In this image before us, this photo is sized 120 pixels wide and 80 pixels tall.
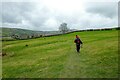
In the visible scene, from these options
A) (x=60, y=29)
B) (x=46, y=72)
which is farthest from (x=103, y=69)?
(x=60, y=29)

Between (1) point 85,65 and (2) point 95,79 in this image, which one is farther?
(1) point 85,65

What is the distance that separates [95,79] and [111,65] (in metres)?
4.78

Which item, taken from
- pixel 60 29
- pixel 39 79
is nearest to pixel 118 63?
pixel 39 79

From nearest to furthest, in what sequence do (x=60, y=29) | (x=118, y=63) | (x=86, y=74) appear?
(x=86, y=74), (x=118, y=63), (x=60, y=29)

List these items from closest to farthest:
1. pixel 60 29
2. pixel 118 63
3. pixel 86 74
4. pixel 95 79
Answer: pixel 95 79
pixel 86 74
pixel 118 63
pixel 60 29

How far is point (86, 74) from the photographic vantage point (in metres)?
17.3

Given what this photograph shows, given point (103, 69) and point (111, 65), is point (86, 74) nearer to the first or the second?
point (103, 69)

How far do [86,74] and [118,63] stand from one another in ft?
15.5

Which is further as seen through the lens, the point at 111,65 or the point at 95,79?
the point at 111,65

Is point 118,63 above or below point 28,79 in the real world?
above

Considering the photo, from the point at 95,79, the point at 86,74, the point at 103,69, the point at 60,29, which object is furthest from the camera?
the point at 60,29

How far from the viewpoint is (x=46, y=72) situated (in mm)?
19859

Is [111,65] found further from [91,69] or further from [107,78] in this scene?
[107,78]

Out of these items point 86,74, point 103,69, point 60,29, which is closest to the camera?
point 86,74
